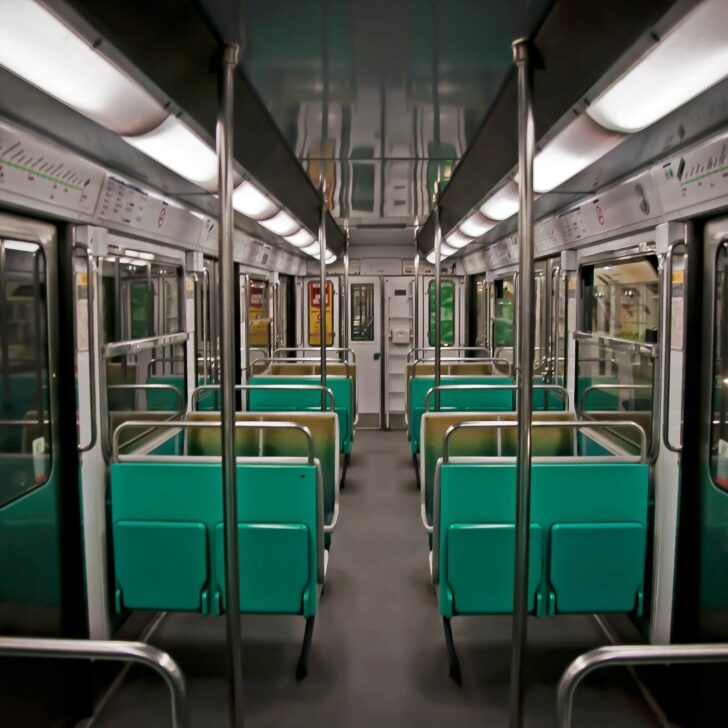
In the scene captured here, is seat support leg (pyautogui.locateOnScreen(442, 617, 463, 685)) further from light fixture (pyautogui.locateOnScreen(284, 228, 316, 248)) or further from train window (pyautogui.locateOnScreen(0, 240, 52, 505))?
light fixture (pyautogui.locateOnScreen(284, 228, 316, 248))

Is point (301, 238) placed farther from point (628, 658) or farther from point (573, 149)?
point (628, 658)

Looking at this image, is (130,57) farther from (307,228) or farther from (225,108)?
(307,228)

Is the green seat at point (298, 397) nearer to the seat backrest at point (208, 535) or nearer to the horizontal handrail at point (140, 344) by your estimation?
the horizontal handrail at point (140, 344)

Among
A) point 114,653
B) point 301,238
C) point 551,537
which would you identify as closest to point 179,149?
point 114,653

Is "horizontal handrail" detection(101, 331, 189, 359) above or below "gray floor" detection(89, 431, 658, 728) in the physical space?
above

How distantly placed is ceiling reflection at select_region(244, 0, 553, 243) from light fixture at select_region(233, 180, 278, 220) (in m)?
0.30

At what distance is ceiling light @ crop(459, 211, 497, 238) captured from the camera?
14.6ft

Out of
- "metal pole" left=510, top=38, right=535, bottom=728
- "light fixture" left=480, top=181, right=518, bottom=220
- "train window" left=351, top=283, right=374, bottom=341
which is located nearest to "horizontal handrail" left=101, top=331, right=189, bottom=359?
"light fixture" left=480, top=181, right=518, bottom=220

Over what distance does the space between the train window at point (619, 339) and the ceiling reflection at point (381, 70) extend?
48.1 inches

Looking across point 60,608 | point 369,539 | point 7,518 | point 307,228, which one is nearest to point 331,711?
point 60,608

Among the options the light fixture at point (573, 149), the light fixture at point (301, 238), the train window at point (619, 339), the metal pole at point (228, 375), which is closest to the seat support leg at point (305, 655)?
the metal pole at point (228, 375)

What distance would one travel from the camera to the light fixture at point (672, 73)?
54.0 inches

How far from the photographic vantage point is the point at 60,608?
2.98 m

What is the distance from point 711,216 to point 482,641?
2400 millimetres
